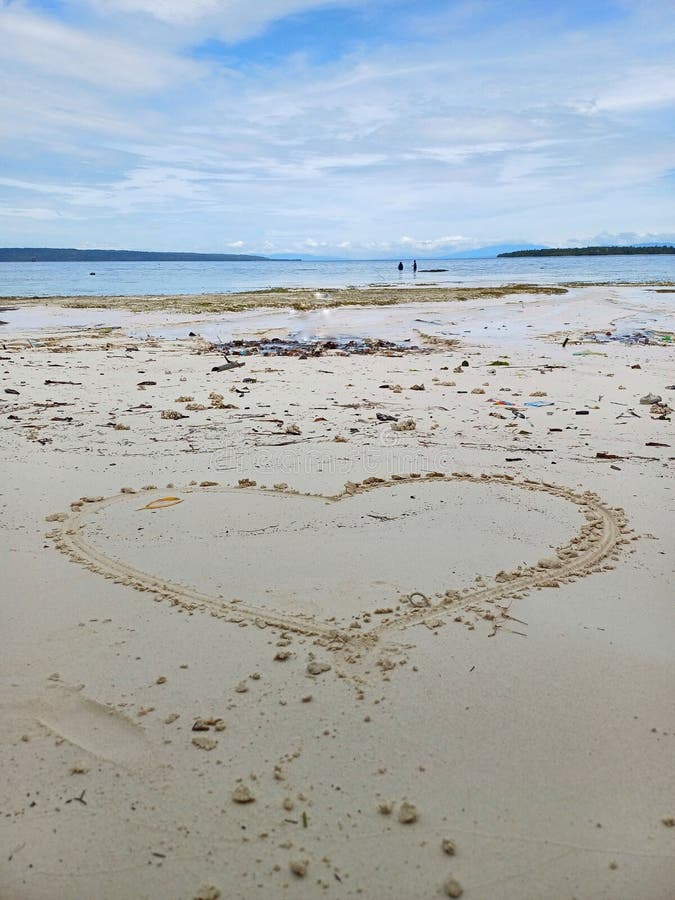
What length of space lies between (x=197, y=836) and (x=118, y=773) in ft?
1.24

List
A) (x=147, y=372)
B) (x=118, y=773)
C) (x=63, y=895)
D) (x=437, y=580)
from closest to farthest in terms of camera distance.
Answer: (x=63, y=895)
(x=118, y=773)
(x=437, y=580)
(x=147, y=372)

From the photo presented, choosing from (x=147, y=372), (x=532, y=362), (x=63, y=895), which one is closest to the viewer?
(x=63, y=895)

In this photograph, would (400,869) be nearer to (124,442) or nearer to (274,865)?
(274,865)

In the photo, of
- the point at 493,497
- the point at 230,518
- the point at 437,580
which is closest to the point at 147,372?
the point at 230,518

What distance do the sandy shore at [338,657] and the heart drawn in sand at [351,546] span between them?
2 cm

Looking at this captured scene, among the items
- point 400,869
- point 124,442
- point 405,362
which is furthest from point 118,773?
point 405,362

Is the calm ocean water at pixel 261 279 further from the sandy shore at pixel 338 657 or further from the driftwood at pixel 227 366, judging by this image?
the sandy shore at pixel 338 657

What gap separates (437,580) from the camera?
10.9 ft

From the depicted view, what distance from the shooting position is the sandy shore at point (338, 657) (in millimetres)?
1844

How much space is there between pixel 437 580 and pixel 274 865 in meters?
1.73

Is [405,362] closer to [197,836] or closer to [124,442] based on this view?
[124,442]

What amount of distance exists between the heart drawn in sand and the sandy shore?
2 centimetres

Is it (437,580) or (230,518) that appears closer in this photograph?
(437,580)

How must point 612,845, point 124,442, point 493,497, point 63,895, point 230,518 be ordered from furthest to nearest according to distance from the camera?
point 124,442
point 493,497
point 230,518
point 612,845
point 63,895
